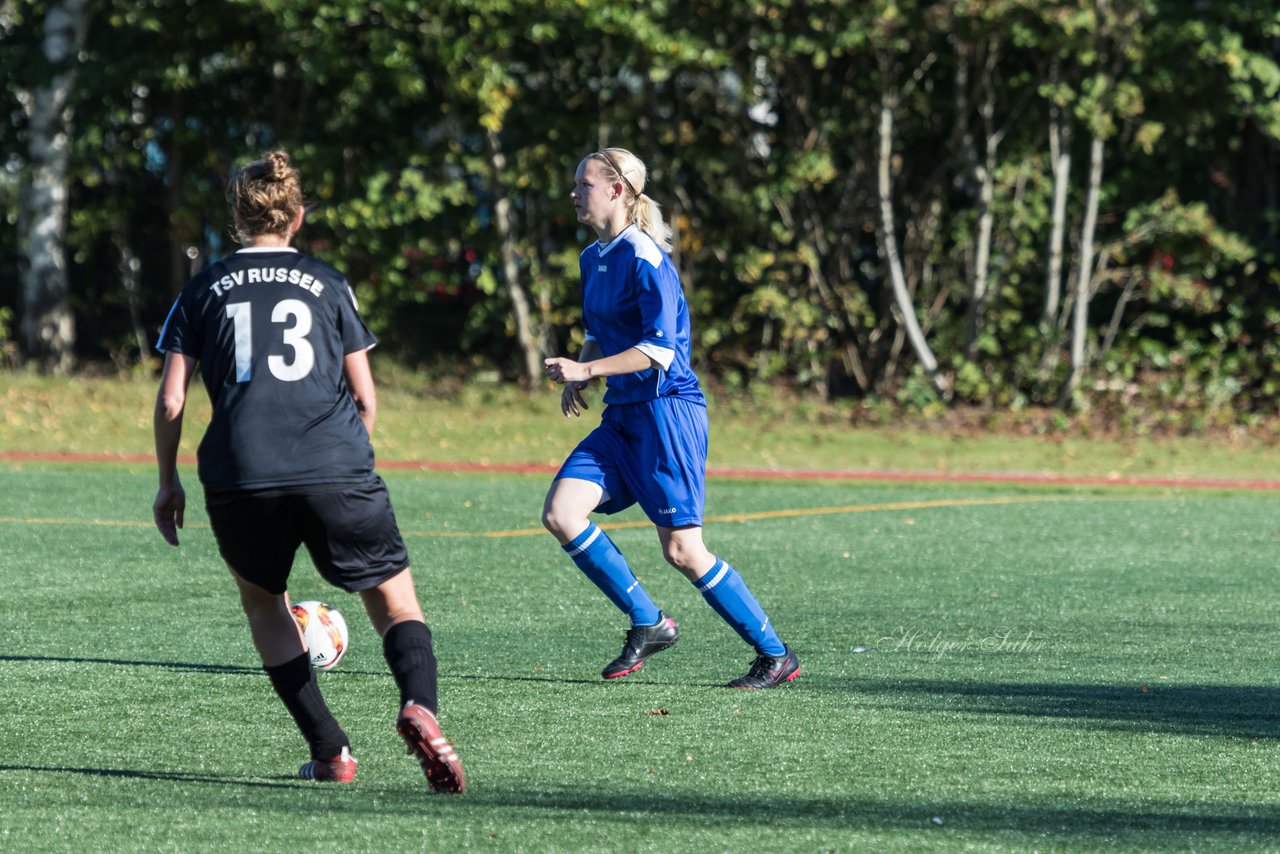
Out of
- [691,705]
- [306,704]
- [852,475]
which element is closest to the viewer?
[306,704]

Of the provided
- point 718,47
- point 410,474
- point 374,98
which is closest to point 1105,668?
point 410,474

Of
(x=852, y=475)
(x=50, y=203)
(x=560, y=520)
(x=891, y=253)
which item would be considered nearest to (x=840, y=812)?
(x=560, y=520)

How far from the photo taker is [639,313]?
6289 millimetres

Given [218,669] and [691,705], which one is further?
[218,669]

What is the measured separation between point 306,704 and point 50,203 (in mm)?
19666

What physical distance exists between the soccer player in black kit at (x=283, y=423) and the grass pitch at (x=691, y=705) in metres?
0.58

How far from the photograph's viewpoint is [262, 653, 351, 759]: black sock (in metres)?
4.76

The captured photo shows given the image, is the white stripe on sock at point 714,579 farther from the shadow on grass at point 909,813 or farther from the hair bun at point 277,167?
the hair bun at point 277,167

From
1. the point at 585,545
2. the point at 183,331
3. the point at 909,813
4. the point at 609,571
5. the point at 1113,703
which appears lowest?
the point at 1113,703

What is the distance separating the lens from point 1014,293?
70.0ft

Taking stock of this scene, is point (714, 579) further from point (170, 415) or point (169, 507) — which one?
point (170, 415)

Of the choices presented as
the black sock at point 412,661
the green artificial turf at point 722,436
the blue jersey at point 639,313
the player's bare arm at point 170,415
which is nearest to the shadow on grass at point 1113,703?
the blue jersey at point 639,313

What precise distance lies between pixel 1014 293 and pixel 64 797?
707 inches

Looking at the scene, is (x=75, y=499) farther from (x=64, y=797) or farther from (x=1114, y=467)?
(x=1114, y=467)
